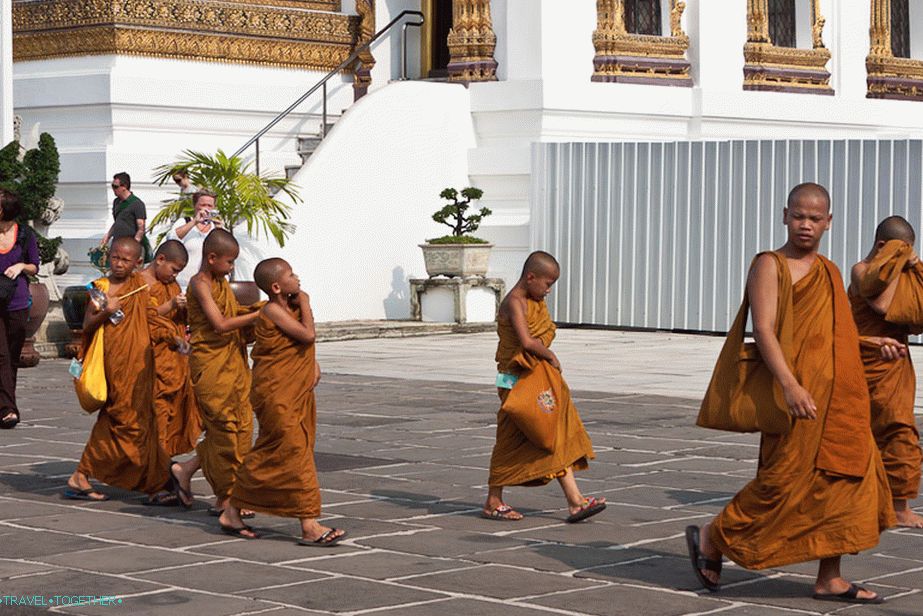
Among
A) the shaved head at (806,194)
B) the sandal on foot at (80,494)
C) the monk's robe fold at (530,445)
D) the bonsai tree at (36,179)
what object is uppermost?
the bonsai tree at (36,179)

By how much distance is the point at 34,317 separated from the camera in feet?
51.8

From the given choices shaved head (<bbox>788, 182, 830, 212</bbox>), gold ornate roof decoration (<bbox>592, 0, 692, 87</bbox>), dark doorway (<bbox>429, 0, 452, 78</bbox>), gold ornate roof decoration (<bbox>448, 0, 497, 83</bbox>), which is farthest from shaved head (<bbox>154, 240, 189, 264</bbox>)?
dark doorway (<bbox>429, 0, 452, 78</bbox>)

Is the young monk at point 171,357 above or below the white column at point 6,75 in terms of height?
below

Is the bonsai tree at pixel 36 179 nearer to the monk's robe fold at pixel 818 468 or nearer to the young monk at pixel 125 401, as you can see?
the young monk at pixel 125 401

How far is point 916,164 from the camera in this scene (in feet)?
58.6

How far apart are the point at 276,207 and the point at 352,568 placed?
39.2 feet

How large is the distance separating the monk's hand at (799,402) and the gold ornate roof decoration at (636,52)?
51.2 feet

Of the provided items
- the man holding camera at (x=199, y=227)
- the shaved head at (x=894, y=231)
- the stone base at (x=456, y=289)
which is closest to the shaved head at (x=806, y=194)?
the shaved head at (x=894, y=231)

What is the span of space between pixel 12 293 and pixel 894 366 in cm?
590

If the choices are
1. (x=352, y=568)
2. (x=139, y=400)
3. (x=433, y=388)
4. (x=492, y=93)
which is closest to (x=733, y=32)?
(x=492, y=93)

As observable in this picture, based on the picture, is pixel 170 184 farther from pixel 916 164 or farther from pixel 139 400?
pixel 139 400

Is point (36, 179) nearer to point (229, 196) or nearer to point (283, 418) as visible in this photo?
point (229, 196)

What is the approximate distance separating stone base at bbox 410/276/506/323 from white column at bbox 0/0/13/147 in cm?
503

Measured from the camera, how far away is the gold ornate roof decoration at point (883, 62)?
25188 millimetres
